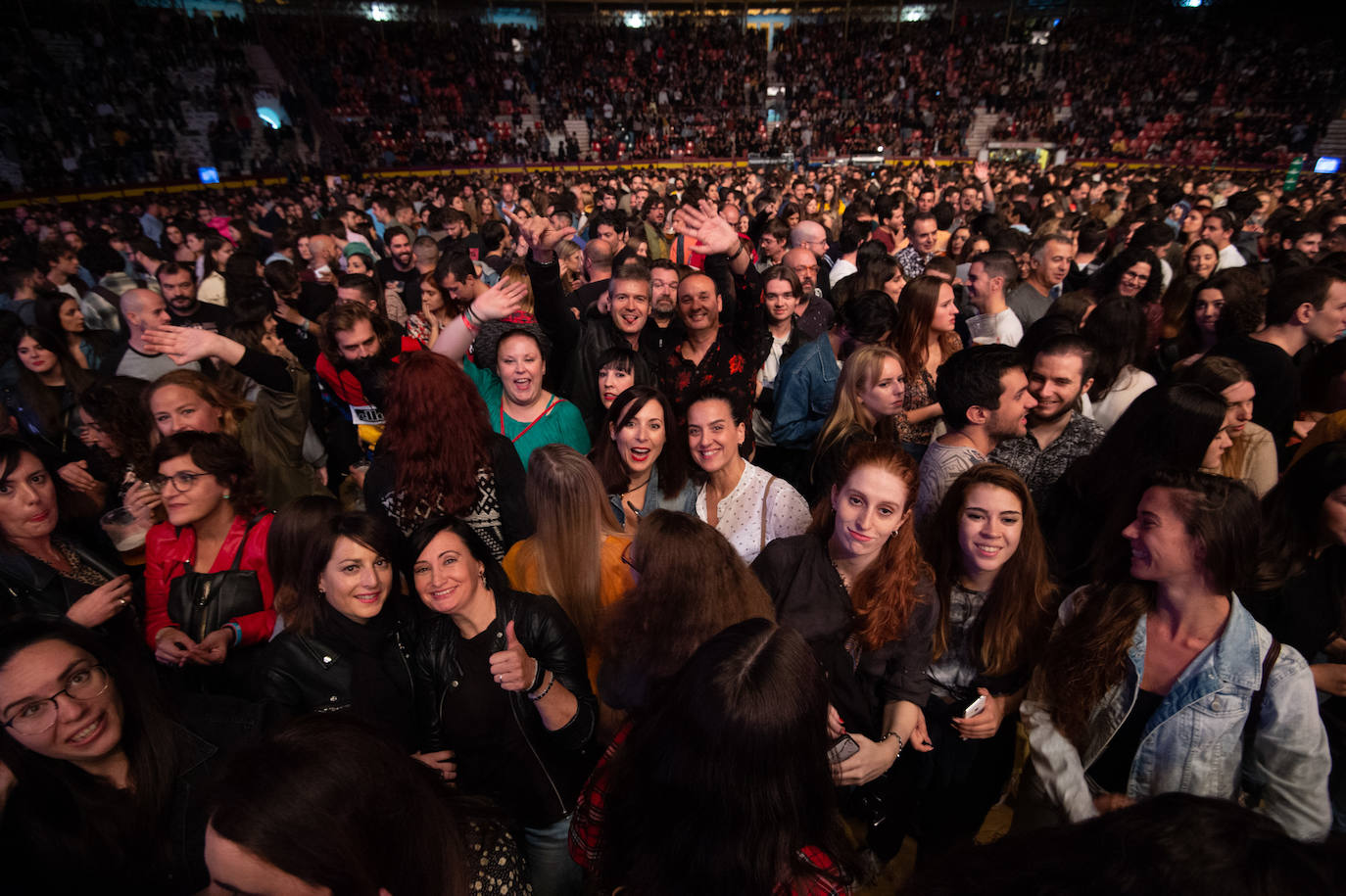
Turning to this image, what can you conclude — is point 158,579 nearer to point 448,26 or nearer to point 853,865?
point 853,865

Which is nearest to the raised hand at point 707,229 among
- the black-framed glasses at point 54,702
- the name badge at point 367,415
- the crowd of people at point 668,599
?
the crowd of people at point 668,599

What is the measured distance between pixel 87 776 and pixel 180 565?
1.06 metres

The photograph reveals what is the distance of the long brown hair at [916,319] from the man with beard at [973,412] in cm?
97

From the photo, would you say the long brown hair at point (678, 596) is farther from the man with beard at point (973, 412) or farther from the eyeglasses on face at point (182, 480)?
the eyeglasses on face at point (182, 480)

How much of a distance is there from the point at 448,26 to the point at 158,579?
1244 inches

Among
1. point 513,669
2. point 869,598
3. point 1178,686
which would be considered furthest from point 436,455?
point 1178,686

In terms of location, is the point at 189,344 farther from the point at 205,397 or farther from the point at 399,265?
the point at 399,265

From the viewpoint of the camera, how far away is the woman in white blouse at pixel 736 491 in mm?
2682

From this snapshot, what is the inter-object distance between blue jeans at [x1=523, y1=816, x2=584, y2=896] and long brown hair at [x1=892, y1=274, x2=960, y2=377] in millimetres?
3040

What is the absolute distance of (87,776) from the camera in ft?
5.38

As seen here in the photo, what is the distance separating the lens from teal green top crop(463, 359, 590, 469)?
3.31 meters

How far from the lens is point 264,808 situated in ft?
3.98

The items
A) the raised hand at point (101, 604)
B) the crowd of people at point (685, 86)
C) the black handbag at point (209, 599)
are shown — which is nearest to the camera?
the raised hand at point (101, 604)

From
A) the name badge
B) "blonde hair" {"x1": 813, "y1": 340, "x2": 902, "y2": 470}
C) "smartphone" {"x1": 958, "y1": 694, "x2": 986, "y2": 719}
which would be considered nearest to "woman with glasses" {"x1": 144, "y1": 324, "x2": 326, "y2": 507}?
the name badge
